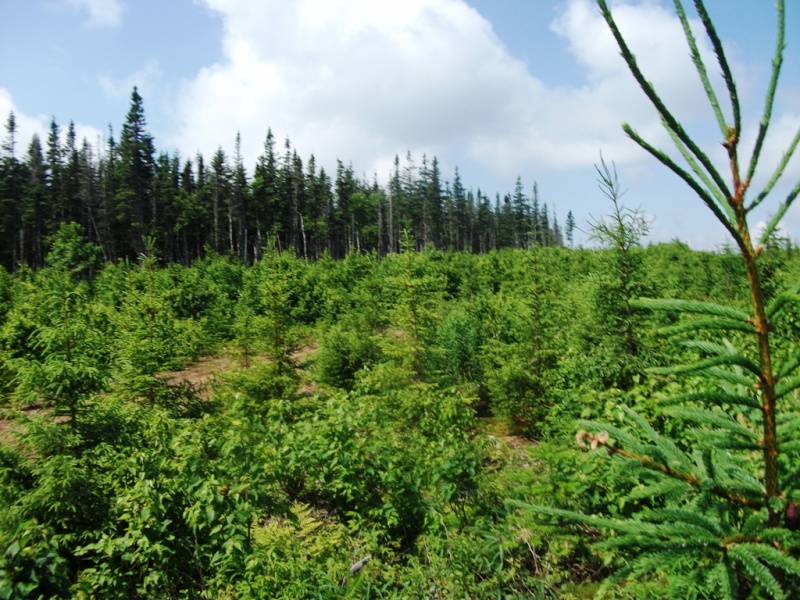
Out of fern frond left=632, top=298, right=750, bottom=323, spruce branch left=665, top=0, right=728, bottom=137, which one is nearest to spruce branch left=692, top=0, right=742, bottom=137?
spruce branch left=665, top=0, right=728, bottom=137

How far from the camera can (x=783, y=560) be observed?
1.08 metres

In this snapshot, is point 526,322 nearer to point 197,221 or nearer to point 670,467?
point 670,467

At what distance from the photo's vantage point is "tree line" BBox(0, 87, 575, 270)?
48.7 metres

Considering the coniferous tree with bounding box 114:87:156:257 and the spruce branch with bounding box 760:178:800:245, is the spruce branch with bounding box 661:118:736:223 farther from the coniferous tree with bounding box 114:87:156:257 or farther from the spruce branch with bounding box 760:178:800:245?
the coniferous tree with bounding box 114:87:156:257

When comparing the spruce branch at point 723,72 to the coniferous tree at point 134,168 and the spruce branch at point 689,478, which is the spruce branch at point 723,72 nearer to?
the spruce branch at point 689,478

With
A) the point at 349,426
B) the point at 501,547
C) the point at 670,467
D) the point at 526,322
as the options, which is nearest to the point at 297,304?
the point at 526,322

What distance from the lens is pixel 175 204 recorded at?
5488 cm

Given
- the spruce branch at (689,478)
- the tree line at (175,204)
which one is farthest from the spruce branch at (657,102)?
the tree line at (175,204)

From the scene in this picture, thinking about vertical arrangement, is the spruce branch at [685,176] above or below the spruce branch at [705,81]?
below

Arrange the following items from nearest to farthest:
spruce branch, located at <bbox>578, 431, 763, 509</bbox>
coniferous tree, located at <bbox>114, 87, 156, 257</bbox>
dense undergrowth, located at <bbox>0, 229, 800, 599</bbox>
Result: spruce branch, located at <bbox>578, 431, 763, 509</bbox>, dense undergrowth, located at <bbox>0, 229, 800, 599</bbox>, coniferous tree, located at <bbox>114, 87, 156, 257</bbox>

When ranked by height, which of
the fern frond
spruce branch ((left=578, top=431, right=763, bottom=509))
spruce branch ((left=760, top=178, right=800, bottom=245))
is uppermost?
spruce branch ((left=760, top=178, right=800, bottom=245))

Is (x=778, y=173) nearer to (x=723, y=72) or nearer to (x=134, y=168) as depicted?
(x=723, y=72)

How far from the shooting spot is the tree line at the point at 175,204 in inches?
1916

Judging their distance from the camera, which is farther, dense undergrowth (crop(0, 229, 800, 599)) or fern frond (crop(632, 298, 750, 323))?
dense undergrowth (crop(0, 229, 800, 599))
